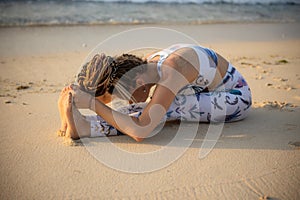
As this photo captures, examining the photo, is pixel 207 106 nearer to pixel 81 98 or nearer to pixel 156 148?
pixel 156 148

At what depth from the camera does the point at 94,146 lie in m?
2.56

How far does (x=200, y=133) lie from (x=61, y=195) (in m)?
1.17

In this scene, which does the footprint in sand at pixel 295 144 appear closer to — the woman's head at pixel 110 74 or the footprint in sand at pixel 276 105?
the footprint in sand at pixel 276 105

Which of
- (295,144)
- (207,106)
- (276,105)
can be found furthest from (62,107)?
(276,105)

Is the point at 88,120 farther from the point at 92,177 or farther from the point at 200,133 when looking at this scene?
the point at 200,133

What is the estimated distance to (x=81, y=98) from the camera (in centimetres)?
250

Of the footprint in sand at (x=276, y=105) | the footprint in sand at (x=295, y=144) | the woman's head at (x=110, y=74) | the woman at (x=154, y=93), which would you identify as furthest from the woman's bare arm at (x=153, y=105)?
the footprint in sand at (x=276, y=105)

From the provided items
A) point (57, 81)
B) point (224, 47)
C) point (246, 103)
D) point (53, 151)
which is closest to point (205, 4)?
point (224, 47)

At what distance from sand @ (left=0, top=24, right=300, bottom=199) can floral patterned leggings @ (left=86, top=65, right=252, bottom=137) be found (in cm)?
9

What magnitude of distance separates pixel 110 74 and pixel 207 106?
815 millimetres

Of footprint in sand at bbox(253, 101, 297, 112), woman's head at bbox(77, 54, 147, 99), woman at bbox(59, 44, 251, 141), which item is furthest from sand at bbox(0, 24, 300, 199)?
woman's head at bbox(77, 54, 147, 99)

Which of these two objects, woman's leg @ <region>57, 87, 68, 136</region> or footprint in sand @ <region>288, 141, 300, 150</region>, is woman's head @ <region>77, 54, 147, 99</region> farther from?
footprint in sand @ <region>288, 141, 300, 150</region>

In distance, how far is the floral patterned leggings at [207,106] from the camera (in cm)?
269

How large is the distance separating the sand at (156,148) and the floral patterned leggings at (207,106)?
86mm
